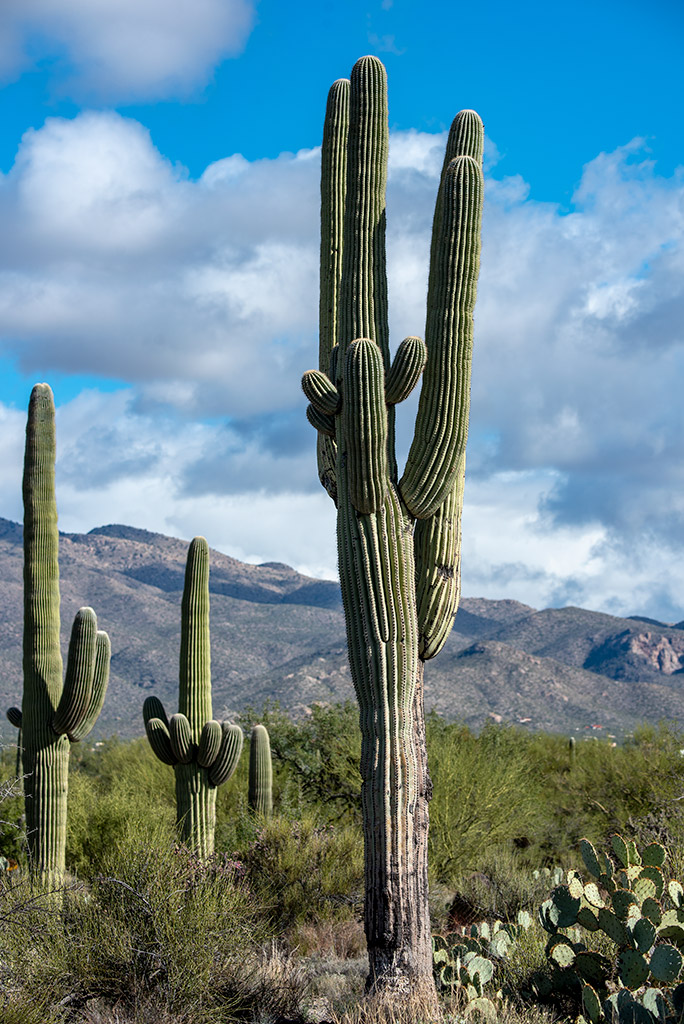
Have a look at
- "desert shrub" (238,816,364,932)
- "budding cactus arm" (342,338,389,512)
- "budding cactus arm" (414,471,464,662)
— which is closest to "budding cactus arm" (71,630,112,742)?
"desert shrub" (238,816,364,932)

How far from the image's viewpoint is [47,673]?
12.9 meters

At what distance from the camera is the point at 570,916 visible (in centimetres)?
764

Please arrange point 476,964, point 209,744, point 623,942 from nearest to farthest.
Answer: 1. point 623,942
2. point 476,964
3. point 209,744

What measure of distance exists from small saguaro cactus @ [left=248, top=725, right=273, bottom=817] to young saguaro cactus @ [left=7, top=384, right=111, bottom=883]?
10.8 ft

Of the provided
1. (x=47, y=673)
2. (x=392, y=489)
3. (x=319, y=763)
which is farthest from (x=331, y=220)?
(x=319, y=763)

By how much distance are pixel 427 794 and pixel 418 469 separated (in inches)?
103

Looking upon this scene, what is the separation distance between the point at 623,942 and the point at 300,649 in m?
86.5

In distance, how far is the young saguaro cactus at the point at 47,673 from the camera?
12555 millimetres

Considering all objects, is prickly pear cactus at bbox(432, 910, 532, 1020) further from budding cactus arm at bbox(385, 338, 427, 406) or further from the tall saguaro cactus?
budding cactus arm at bbox(385, 338, 427, 406)

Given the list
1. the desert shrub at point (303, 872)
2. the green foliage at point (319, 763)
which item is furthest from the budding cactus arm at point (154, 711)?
the green foliage at point (319, 763)

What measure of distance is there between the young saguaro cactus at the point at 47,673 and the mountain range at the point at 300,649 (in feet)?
50.6

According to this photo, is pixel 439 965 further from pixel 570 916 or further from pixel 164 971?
pixel 164 971

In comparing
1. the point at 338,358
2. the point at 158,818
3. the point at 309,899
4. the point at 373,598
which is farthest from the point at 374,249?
the point at 158,818

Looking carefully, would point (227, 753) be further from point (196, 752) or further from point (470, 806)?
point (470, 806)
